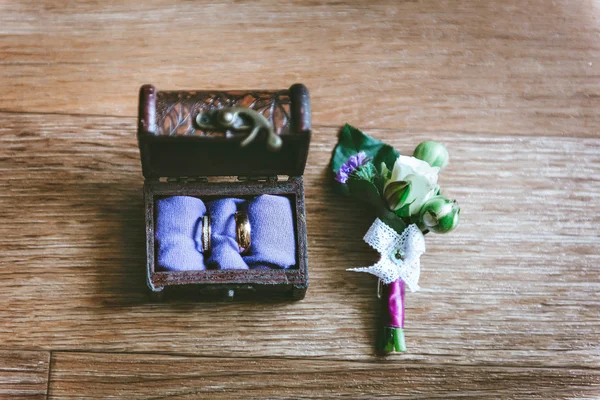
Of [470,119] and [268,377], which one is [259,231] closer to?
[268,377]

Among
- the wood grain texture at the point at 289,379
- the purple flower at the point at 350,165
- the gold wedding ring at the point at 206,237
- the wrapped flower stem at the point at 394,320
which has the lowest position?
the wood grain texture at the point at 289,379

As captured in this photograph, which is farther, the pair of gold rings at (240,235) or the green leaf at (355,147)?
the green leaf at (355,147)

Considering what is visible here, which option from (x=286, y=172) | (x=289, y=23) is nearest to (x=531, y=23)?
(x=289, y=23)

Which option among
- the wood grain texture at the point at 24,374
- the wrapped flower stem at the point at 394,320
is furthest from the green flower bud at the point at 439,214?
the wood grain texture at the point at 24,374

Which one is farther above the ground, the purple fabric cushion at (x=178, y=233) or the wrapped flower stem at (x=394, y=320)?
the purple fabric cushion at (x=178, y=233)

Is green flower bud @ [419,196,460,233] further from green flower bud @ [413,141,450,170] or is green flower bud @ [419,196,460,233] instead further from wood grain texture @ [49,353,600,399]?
wood grain texture @ [49,353,600,399]

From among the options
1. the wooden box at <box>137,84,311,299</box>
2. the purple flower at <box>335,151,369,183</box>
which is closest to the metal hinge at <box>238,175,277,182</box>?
the wooden box at <box>137,84,311,299</box>

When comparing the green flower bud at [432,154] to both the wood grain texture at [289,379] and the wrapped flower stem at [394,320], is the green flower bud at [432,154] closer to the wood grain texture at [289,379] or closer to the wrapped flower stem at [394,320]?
the wrapped flower stem at [394,320]
